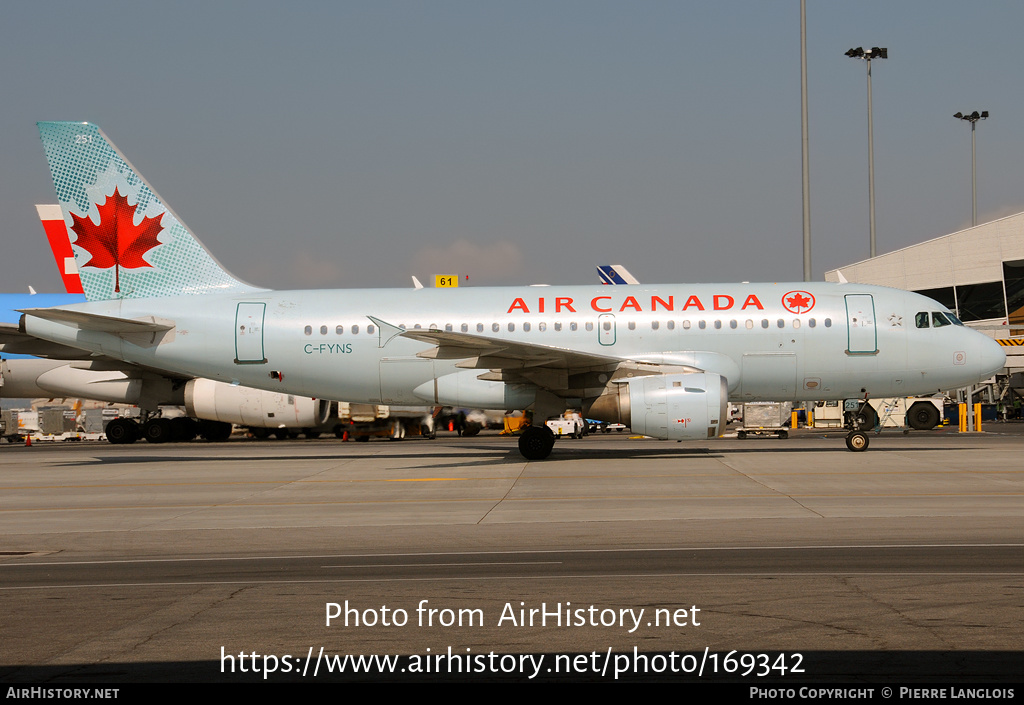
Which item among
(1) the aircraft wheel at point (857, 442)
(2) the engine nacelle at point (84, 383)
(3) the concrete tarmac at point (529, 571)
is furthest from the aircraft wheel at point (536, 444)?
(2) the engine nacelle at point (84, 383)

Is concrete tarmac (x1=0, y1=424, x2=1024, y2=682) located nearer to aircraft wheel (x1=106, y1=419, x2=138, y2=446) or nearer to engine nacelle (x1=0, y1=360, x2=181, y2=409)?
engine nacelle (x1=0, y1=360, x2=181, y2=409)

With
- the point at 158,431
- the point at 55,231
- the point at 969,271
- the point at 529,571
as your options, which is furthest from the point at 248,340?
the point at 969,271

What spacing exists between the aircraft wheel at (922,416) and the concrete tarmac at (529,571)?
67.8 ft

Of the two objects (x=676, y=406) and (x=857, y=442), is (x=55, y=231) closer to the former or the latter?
(x=676, y=406)

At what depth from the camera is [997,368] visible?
71.9 feet

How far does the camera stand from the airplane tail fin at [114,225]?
23.6m

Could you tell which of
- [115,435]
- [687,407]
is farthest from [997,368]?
[115,435]

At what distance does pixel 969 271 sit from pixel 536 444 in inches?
1595

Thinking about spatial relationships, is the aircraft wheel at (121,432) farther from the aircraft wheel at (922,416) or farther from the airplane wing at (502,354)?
the aircraft wheel at (922,416)

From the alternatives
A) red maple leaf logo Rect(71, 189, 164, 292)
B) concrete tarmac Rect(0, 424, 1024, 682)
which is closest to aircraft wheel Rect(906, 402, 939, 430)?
concrete tarmac Rect(0, 424, 1024, 682)

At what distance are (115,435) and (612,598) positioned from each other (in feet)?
112

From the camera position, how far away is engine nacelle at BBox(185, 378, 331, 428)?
3117cm

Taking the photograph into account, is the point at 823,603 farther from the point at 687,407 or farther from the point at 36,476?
the point at 36,476

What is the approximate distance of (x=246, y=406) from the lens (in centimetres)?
3169
